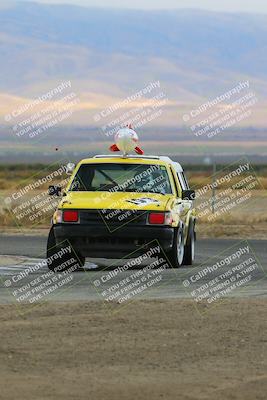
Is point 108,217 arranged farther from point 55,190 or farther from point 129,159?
point 129,159

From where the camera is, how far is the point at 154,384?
10344 millimetres

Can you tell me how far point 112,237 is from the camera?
19.7m

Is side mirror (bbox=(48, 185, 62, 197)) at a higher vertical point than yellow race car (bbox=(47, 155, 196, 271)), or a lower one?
higher

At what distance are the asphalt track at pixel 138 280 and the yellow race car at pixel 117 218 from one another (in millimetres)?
384

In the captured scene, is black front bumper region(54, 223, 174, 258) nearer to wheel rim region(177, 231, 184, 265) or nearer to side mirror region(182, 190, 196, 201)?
wheel rim region(177, 231, 184, 265)

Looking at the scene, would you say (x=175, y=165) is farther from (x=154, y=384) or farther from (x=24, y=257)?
(x=154, y=384)

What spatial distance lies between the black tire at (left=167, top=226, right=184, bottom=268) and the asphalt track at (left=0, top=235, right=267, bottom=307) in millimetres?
167

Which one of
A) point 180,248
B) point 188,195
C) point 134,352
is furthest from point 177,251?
point 134,352

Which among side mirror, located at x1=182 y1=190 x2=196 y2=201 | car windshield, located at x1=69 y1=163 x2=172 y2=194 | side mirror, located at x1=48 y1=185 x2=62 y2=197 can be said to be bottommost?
side mirror, located at x1=182 y1=190 x2=196 y2=201

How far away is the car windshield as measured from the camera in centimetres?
2065

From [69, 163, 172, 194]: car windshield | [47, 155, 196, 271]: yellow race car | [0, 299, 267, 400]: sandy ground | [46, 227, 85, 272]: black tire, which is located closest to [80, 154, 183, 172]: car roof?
[69, 163, 172, 194]: car windshield

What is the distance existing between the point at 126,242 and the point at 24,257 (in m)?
4.22

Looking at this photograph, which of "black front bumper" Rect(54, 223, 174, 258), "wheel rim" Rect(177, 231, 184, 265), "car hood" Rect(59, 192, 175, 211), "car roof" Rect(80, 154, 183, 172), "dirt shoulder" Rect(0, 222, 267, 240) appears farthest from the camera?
"dirt shoulder" Rect(0, 222, 267, 240)

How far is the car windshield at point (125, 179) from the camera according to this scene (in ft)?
67.7
